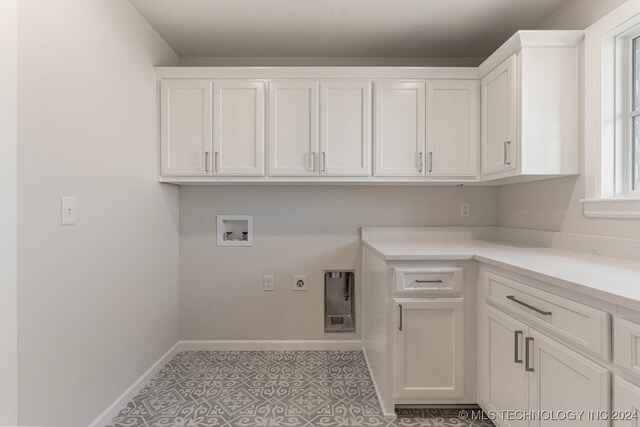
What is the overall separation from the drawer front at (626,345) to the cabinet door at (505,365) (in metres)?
0.44

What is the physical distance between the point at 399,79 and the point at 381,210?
101 cm

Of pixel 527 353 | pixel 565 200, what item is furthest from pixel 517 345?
pixel 565 200

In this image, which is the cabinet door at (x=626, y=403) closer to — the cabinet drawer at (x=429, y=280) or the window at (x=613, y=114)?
the cabinet drawer at (x=429, y=280)

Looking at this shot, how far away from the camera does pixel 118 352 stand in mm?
1923

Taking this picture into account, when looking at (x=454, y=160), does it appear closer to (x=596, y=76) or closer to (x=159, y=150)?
(x=596, y=76)

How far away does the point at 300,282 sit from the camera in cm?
280

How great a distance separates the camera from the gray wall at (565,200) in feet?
5.72

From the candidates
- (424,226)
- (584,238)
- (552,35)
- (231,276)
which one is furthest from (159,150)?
(584,238)

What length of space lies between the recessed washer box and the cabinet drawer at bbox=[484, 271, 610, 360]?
1.84 m

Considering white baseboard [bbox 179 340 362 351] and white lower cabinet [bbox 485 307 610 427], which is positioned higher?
white lower cabinet [bbox 485 307 610 427]

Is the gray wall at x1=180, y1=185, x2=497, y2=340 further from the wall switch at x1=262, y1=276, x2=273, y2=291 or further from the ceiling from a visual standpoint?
the ceiling

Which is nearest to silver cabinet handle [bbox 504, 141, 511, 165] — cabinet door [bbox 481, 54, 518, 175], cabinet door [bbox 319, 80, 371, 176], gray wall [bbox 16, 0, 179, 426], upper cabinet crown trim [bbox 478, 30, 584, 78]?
cabinet door [bbox 481, 54, 518, 175]

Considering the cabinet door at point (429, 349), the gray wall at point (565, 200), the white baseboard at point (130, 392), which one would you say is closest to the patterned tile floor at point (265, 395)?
the white baseboard at point (130, 392)

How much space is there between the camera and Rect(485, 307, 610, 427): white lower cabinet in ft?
3.57
